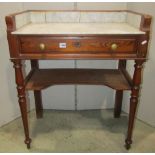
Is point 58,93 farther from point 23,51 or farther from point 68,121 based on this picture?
point 23,51

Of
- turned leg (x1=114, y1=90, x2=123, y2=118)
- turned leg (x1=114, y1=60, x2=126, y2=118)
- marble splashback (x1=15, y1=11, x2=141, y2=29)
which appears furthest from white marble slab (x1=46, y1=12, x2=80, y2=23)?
turned leg (x1=114, y1=90, x2=123, y2=118)

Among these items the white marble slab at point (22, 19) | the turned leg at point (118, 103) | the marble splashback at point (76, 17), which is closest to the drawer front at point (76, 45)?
the white marble slab at point (22, 19)

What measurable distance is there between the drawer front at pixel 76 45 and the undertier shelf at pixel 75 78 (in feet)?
0.82

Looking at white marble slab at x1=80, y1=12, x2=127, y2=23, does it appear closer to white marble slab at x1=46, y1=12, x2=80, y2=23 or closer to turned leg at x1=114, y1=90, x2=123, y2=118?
white marble slab at x1=46, y1=12, x2=80, y2=23

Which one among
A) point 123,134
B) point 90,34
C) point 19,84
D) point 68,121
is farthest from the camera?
point 68,121

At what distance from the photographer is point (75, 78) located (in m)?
1.28

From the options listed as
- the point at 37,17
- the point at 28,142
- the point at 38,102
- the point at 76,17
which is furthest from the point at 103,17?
the point at 28,142

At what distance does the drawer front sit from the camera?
39.6 inches

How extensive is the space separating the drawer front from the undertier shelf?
9.9 inches

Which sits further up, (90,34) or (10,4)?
(10,4)

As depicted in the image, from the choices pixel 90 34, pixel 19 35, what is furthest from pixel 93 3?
pixel 19 35

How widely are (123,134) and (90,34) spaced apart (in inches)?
31.2

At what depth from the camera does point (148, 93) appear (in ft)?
4.76

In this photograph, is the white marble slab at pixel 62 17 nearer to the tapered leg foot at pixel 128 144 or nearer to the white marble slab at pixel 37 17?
the white marble slab at pixel 37 17
